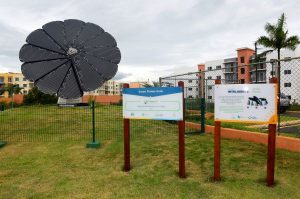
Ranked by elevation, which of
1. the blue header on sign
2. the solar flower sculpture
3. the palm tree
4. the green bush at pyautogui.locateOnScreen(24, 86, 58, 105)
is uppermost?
the palm tree

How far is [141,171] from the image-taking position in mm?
6797

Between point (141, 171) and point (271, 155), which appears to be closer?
point (271, 155)

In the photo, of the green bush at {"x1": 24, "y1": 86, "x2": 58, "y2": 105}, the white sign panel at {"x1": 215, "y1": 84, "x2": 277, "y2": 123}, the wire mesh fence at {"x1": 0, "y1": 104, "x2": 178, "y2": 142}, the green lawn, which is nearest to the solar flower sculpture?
the wire mesh fence at {"x1": 0, "y1": 104, "x2": 178, "y2": 142}

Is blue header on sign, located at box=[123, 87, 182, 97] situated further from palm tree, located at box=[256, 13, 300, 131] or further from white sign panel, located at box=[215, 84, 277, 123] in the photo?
palm tree, located at box=[256, 13, 300, 131]

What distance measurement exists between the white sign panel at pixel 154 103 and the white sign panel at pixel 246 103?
86 centimetres

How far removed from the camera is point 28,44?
15.5m

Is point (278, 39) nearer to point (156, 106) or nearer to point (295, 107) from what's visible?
point (295, 107)

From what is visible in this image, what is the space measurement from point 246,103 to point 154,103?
1.98 meters

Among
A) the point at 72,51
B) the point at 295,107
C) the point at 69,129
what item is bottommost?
the point at 69,129

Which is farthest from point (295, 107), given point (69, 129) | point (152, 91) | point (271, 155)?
point (152, 91)

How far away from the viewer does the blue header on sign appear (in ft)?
21.3

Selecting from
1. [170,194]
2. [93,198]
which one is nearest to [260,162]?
[170,194]

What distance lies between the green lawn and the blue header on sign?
178 centimetres

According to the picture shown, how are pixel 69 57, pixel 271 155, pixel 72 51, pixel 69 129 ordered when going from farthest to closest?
pixel 72 51 → pixel 69 57 → pixel 69 129 → pixel 271 155
